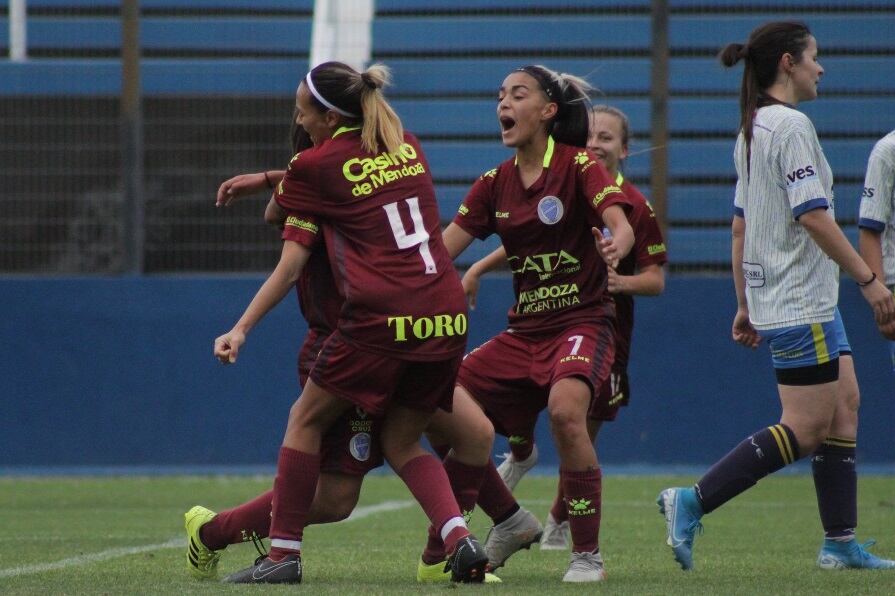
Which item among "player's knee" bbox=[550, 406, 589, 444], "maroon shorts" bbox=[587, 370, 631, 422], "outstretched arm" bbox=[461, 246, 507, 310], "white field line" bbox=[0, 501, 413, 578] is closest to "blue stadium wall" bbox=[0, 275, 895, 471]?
"white field line" bbox=[0, 501, 413, 578]

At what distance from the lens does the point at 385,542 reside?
6473 mm

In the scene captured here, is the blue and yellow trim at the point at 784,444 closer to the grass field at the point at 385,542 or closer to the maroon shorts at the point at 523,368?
the grass field at the point at 385,542

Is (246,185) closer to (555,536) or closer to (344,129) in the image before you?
(344,129)

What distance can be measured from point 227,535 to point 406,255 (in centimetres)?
110

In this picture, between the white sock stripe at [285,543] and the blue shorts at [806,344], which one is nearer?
the white sock stripe at [285,543]

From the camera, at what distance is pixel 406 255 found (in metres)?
4.58

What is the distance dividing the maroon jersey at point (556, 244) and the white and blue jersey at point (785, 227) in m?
0.52

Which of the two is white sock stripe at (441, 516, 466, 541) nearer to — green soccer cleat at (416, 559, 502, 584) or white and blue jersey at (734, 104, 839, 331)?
green soccer cleat at (416, 559, 502, 584)

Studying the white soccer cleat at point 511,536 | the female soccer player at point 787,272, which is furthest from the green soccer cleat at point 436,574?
the female soccer player at point 787,272

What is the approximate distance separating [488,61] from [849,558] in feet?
26.1

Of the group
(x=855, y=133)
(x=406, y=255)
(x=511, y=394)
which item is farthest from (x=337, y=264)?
(x=855, y=133)

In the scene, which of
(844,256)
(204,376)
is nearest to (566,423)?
(844,256)

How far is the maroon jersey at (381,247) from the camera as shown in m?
4.48

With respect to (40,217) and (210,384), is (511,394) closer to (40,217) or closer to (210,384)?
(210,384)
